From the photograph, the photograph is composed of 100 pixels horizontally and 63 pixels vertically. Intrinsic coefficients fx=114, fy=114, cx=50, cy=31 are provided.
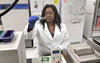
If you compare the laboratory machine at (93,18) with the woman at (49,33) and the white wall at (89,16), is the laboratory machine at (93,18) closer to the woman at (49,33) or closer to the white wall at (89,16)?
the white wall at (89,16)

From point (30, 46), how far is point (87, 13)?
1889 millimetres

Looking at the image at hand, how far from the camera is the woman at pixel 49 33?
156cm

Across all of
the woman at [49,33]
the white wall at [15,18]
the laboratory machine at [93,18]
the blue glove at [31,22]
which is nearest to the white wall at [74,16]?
the laboratory machine at [93,18]

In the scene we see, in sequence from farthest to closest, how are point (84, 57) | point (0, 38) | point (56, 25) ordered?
point (56, 25) < point (84, 57) < point (0, 38)

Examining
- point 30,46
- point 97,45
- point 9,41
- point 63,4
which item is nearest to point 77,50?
point 97,45

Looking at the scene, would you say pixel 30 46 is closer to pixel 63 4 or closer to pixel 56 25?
pixel 63 4

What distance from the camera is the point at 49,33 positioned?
1.58m

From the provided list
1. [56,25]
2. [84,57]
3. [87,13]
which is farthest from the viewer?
[87,13]

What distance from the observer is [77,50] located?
83 cm

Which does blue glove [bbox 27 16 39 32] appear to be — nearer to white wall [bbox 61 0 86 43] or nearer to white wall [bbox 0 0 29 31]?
white wall [bbox 0 0 29 31]

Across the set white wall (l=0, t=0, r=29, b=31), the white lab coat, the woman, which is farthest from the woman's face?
white wall (l=0, t=0, r=29, b=31)

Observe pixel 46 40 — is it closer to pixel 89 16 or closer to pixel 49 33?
pixel 49 33

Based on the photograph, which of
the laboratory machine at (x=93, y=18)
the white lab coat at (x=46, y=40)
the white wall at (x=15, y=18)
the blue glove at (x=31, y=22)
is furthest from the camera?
the laboratory machine at (x=93, y=18)

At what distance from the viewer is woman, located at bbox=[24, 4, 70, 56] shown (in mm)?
1564
